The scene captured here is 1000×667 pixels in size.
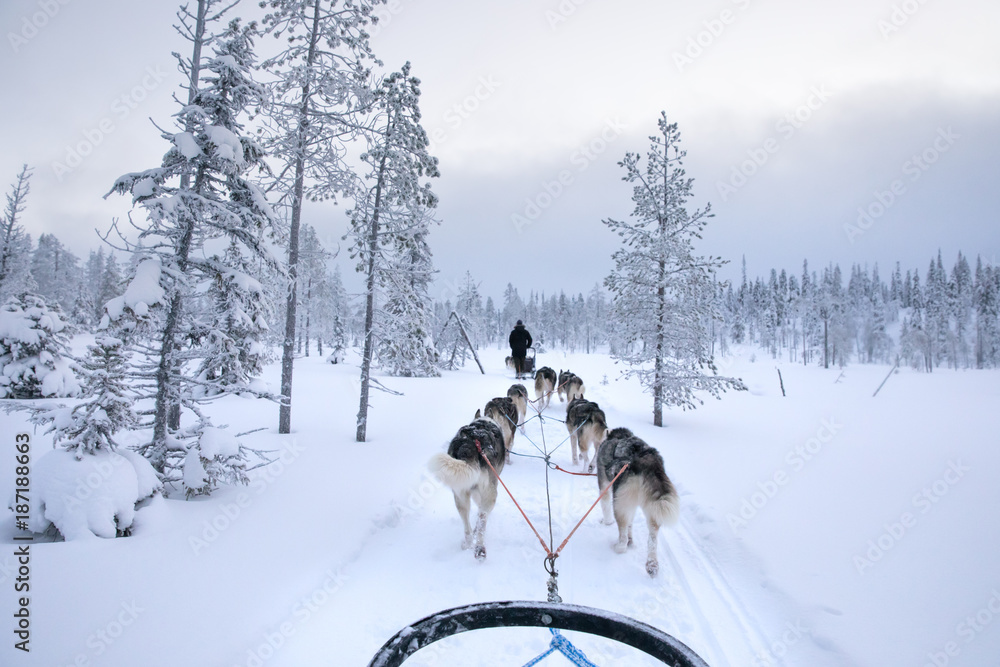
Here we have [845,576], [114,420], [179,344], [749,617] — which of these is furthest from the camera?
[179,344]

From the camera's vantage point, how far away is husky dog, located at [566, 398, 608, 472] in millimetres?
7445

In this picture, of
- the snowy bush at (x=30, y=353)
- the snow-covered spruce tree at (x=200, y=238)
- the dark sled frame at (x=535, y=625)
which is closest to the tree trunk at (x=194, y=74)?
the snow-covered spruce tree at (x=200, y=238)

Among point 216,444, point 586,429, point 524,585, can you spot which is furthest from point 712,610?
point 216,444

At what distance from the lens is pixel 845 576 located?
148 inches

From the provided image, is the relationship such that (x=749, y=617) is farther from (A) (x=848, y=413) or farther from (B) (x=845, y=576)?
(A) (x=848, y=413)

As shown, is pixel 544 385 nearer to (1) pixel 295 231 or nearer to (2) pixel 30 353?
(1) pixel 295 231

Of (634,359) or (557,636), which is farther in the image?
(634,359)

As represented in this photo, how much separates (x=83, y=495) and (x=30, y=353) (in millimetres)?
12520

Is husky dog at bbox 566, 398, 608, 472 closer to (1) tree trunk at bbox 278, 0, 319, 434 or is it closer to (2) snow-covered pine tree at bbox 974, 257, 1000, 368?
(1) tree trunk at bbox 278, 0, 319, 434

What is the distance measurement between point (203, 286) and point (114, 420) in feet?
9.32

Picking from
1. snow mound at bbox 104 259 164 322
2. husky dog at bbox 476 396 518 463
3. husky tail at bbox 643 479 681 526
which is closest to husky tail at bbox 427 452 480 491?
husky tail at bbox 643 479 681 526

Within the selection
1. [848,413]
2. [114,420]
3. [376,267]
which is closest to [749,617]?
[114,420]

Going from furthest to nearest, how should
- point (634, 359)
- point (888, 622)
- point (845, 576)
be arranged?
point (634, 359)
point (845, 576)
point (888, 622)

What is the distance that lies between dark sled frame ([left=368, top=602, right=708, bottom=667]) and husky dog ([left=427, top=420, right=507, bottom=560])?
7.33 feet
